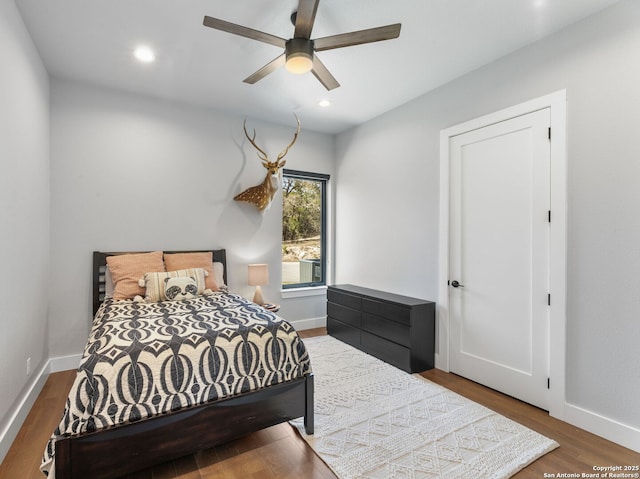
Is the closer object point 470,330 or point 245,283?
point 470,330

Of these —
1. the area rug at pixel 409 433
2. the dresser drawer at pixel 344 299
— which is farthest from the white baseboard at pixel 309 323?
the area rug at pixel 409 433

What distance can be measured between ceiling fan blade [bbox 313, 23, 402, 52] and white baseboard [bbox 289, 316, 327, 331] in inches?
135

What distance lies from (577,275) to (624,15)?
169 cm

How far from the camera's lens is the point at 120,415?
170 centimetres

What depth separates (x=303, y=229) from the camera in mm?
4898

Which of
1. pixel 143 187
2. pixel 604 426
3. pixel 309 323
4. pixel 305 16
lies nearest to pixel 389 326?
pixel 309 323

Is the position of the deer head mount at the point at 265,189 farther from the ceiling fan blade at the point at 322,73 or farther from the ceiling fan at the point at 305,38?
the ceiling fan at the point at 305,38

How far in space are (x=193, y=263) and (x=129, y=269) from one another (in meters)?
0.60

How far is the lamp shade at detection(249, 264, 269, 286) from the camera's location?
4.04 meters

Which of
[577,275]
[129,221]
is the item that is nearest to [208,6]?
[129,221]

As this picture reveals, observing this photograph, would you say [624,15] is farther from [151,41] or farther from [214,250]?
[214,250]

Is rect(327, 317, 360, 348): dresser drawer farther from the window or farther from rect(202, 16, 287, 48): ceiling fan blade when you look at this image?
rect(202, 16, 287, 48): ceiling fan blade

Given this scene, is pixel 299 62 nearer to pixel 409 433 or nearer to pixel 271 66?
pixel 271 66

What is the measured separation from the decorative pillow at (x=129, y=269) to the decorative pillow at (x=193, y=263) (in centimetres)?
11
